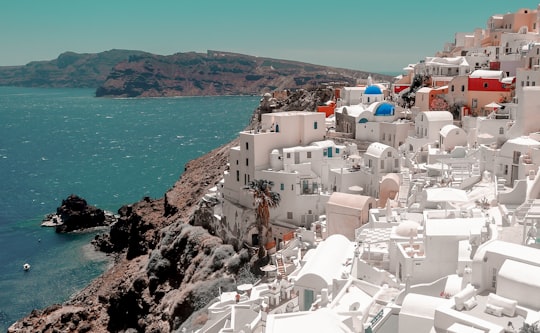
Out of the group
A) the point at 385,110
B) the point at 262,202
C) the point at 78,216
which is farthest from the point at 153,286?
the point at 78,216

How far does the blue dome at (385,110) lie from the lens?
51.2 metres

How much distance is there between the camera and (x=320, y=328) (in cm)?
1984

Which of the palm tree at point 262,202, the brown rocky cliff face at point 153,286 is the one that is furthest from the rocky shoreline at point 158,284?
the palm tree at point 262,202

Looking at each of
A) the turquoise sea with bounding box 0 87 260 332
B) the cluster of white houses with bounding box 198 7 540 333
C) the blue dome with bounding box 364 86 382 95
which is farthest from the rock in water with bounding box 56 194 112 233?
the blue dome with bounding box 364 86 382 95

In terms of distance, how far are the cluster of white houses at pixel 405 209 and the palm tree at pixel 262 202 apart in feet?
2.88

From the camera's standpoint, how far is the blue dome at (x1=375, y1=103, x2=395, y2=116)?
2018 inches

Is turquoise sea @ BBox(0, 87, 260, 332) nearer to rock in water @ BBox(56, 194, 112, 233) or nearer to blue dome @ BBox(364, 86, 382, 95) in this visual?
rock in water @ BBox(56, 194, 112, 233)

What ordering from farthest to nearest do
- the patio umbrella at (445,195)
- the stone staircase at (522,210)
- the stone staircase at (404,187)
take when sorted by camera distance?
the stone staircase at (404,187)
the patio umbrella at (445,195)
the stone staircase at (522,210)

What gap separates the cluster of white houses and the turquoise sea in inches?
936

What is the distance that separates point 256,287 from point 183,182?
41.4 metres

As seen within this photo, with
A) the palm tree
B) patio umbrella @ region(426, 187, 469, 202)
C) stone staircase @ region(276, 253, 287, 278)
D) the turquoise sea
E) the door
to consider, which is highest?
patio umbrella @ region(426, 187, 469, 202)

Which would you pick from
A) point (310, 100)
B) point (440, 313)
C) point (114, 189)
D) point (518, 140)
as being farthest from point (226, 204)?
point (114, 189)

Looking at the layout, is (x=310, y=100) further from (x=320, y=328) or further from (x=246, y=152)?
(x=320, y=328)

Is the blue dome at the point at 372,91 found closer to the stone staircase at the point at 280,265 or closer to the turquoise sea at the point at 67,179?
the stone staircase at the point at 280,265
